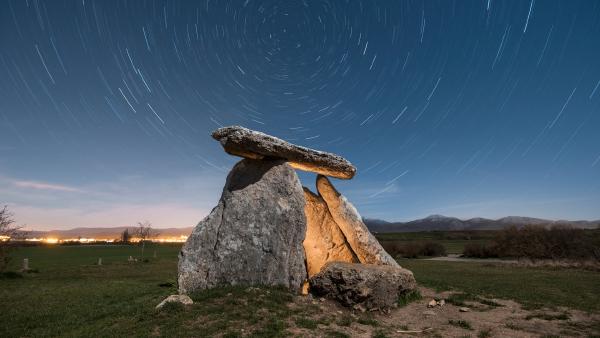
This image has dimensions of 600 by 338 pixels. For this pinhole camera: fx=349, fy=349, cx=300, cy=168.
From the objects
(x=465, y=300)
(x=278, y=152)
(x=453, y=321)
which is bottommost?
(x=453, y=321)

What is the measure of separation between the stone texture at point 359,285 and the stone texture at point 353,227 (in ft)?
10.6

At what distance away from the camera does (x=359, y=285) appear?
13148 mm

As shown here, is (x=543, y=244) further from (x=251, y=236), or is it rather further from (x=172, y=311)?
(x=172, y=311)

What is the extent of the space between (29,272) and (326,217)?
26.8 metres

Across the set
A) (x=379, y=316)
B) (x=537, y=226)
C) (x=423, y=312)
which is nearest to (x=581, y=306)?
(x=423, y=312)

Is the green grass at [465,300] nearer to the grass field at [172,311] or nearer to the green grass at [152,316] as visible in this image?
the grass field at [172,311]

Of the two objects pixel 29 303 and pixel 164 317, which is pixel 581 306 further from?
pixel 29 303

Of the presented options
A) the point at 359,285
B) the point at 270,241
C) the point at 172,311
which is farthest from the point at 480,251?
the point at 172,311

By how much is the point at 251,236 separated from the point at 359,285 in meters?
4.74

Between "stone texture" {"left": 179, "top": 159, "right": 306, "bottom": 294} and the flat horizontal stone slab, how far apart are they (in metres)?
0.81

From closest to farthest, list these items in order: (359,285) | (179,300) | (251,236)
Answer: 1. (179,300)
2. (359,285)
3. (251,236)

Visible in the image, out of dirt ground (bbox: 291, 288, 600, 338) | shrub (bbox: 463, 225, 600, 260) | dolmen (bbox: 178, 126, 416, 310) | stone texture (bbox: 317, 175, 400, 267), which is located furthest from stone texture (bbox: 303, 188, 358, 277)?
shrub (bbox: 463, 225, 600, 260)

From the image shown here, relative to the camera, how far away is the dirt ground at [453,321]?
10648mm

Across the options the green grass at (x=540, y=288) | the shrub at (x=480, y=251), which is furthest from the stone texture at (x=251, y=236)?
the shrub at (x=480, y=251)
